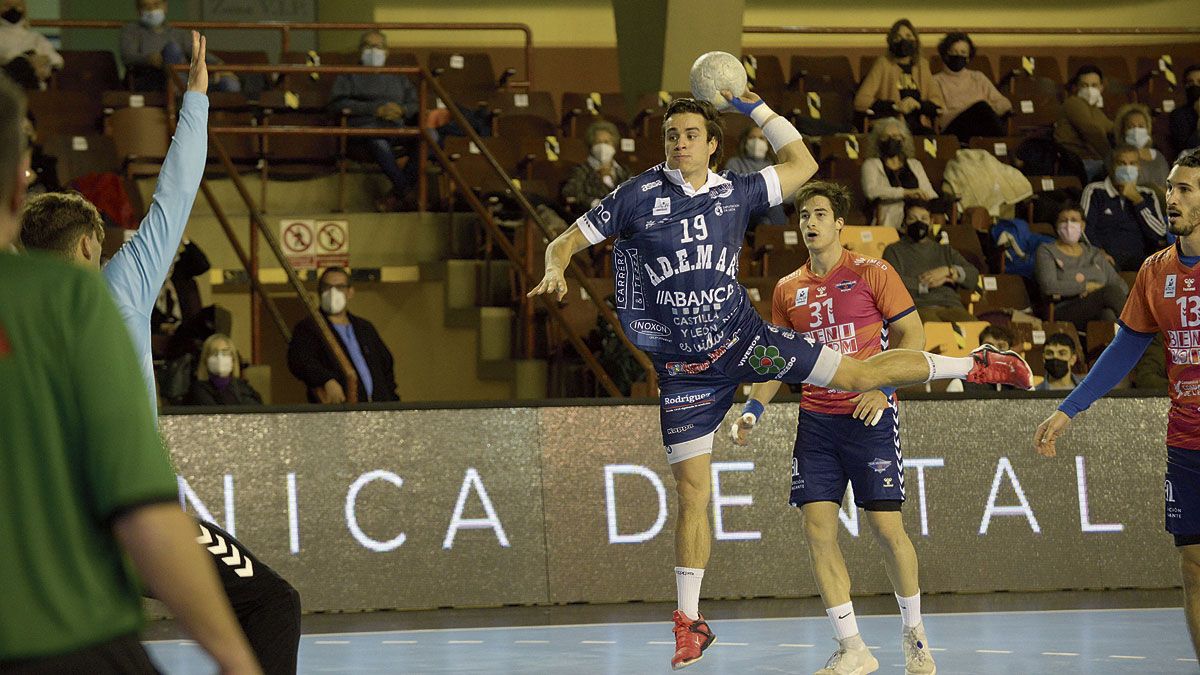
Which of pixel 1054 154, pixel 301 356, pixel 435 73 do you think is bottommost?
pixel 301 356

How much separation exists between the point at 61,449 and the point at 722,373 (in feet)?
15.0

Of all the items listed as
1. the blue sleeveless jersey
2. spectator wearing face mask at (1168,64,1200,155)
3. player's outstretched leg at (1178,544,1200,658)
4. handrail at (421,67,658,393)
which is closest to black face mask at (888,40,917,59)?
spectator wearing face mask at (1168,64,1200,155)

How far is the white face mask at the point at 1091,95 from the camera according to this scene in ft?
49.0

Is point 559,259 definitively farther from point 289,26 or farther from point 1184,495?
point 289,26

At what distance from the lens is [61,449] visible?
6.23ft

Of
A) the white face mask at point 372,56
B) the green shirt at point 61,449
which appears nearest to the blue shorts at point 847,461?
the green shirt at point 61,449

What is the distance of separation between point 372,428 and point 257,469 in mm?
679

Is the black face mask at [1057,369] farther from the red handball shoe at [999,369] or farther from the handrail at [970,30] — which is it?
the handrail at [970,30]

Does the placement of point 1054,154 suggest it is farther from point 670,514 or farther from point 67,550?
point 67,550

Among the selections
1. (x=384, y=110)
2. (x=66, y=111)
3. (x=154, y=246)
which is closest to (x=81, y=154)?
(x=66, y=111)

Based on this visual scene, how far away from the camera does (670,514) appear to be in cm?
923

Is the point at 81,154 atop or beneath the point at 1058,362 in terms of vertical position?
atop

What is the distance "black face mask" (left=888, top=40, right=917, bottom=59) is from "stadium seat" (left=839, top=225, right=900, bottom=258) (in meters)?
2.67

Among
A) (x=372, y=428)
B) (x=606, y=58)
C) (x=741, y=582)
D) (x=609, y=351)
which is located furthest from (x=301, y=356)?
(x=606, y=58)
